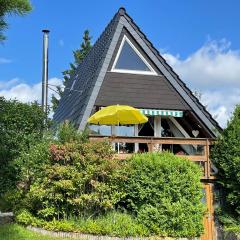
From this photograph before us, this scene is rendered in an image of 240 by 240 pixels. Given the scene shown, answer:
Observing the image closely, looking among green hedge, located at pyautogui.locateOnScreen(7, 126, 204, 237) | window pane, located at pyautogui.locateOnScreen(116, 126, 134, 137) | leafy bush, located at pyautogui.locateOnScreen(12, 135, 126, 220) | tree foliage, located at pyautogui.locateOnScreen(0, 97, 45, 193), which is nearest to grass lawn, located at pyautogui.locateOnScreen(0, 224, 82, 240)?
green hedge, located at pyautogui.locateOnScreen(7, 126, 204, 237)

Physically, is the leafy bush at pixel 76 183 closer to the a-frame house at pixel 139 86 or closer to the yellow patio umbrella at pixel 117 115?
the yellow patio umbrella at pixel 117 115

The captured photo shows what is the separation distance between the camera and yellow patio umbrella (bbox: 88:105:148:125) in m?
17.2

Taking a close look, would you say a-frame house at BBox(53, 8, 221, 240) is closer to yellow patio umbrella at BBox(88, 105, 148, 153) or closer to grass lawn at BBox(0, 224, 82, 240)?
yellow patio umbrella at BBox(88, 105, 148, 153)

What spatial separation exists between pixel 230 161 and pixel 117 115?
4350 mm

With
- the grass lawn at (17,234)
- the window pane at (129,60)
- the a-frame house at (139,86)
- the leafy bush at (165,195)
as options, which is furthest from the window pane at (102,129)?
the grass lawn at (17,234)

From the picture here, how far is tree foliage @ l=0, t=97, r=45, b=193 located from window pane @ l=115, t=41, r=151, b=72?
4279 millimetres

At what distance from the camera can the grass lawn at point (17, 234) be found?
13.1m

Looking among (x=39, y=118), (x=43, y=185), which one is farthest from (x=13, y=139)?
(x=43, y=185)

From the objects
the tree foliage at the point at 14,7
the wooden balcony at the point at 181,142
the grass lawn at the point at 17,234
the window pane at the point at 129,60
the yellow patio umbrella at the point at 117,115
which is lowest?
the grass lawn at the point at 17,234

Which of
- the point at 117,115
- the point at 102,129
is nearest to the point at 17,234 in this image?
the point at 117,115

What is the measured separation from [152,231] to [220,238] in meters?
3.60

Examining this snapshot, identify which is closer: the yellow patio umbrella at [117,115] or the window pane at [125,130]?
the yellow patio umbrella at [117,115]

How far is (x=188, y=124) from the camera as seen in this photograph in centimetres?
2186

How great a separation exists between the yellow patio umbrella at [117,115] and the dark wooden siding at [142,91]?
2195 millimetres
